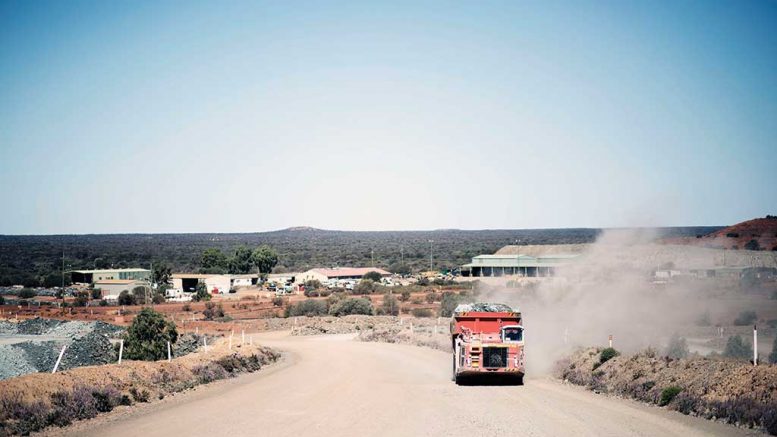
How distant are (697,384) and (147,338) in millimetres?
39167

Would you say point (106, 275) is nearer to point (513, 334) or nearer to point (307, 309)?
point (307, 309)

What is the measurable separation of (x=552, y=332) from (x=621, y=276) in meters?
10.2

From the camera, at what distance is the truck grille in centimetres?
2659

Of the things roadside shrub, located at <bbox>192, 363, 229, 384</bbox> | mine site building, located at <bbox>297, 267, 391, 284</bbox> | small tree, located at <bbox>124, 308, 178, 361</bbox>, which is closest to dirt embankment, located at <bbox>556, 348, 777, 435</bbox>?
roadside shrub, located at <bbox>192, 363, 229, 384</bbox>

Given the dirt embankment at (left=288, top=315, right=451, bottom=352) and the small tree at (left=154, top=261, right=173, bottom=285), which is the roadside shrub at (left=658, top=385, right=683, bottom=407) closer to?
the dirt embankment at (left=288, top=315, right=451, bottom=352)

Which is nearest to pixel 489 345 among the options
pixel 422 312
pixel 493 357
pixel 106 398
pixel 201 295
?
pixel 493 357

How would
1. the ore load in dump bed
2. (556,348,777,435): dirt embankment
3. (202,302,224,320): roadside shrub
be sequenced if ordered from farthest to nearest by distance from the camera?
1. (202,302,224,320): roadside shrub
2. the ore load in dump bed
3. (556,348,777,435): dirt embankment

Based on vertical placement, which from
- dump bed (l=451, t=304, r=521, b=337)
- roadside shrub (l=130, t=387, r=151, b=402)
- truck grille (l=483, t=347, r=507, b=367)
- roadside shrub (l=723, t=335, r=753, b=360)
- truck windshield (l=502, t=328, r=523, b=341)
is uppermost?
dump bed (l=451, t=304, r=521, b=337)

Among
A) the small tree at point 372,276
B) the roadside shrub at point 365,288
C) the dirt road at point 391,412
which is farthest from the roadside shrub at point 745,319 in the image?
the small tree at point 372,276

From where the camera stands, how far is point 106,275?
127 metres

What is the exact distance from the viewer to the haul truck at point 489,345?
26.5 metres

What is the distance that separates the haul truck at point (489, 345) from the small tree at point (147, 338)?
28141mm

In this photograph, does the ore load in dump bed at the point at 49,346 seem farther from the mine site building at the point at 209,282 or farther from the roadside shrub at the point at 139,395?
the mine site building at the point at 209,282

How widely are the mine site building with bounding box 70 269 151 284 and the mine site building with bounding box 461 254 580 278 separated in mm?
62329
